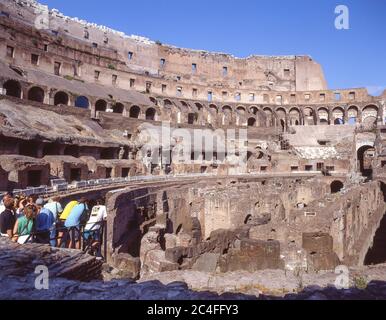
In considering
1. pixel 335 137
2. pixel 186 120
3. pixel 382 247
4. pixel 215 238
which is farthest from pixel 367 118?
pixel 215 238

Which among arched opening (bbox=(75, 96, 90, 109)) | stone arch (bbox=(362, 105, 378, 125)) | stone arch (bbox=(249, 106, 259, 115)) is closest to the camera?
arched opening (bbox=(75, 96, 90, 109))

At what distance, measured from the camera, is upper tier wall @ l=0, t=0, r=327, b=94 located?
48000 mm

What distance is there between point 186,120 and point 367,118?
98.0 ft

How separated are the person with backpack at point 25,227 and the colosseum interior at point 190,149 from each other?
9.29 feet

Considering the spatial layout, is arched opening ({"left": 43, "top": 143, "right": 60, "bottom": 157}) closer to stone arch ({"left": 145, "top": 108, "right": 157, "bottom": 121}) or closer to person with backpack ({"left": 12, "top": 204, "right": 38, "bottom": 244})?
person with backpack ({"left": 12, "top": 204, "right": 38, "bottom": 244})

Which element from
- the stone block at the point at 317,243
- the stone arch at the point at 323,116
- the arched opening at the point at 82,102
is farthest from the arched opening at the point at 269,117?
the stone block at the point at 317,243

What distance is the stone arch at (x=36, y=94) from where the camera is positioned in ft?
106

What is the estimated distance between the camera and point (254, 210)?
16.4 meters

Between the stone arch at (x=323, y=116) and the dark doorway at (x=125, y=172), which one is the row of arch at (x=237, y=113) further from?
the dark doorway at (x=125, y=172)

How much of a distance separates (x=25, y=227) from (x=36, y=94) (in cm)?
3150

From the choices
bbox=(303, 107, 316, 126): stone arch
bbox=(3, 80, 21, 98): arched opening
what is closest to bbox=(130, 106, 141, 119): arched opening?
bbox=(3, 80, 21, 98): arched opening

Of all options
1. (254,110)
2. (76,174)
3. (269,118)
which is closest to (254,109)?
(254,110)

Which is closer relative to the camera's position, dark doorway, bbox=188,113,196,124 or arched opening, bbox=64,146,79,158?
arched opening, bbox=64,146,79,158
